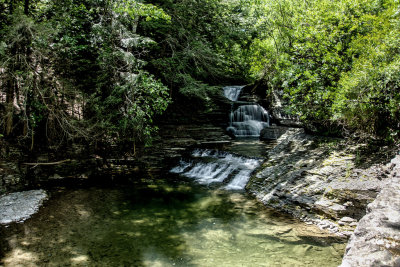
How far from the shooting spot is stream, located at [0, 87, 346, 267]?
15.9 ft

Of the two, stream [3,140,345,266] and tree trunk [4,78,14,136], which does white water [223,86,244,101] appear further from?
tree trunk [4,78,14,136]

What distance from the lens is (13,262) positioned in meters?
4.62

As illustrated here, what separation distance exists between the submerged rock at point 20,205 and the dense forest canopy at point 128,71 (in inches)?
72.7

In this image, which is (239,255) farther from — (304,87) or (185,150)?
(185,150)

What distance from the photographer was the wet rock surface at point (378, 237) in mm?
2631

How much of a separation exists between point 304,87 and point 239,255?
20.2ft

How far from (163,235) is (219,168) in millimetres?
4686

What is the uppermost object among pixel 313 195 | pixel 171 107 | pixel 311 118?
pixel 171 107

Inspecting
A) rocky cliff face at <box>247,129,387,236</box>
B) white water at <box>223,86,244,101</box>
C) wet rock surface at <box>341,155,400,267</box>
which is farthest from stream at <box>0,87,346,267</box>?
white water at <box>223,86,244,101</box>

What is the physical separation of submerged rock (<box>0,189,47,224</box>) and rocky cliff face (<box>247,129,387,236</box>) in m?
6.11

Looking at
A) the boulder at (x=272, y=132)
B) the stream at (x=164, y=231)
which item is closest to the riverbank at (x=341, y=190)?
the stream at (x=164, y=231)

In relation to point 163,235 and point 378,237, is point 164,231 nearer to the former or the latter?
point 163,235

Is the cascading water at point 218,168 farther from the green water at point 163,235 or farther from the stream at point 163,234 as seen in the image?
the green water at point 163,235

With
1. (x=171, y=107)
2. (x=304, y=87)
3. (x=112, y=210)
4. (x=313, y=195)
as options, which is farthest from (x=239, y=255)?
(x=171, y=107)
